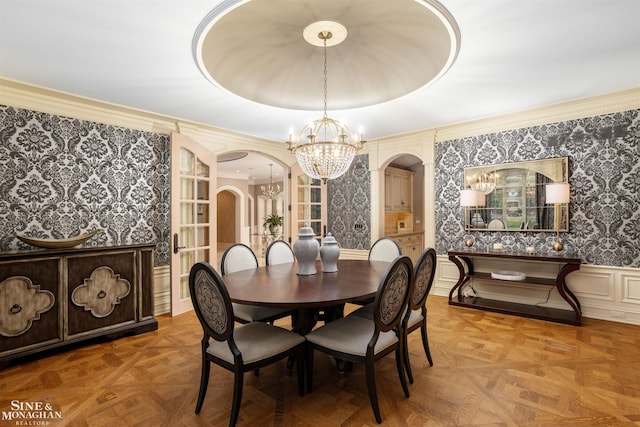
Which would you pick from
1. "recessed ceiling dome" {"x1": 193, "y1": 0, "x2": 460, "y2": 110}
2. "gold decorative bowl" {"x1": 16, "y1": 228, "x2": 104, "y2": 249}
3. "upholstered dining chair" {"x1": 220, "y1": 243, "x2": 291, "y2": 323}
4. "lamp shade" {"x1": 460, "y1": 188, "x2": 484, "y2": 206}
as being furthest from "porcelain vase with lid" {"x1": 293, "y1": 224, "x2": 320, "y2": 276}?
"lamp shade" {"x1": 460, "y1": 188, "x2": 484, "y2": 206}

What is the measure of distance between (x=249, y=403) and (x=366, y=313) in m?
1.05

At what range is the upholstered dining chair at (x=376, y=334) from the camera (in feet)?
6.41

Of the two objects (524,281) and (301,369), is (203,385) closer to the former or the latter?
(301,369)

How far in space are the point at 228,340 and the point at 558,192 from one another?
3699 millimetres

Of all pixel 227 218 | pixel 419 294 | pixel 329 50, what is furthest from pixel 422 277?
pixel 227 218

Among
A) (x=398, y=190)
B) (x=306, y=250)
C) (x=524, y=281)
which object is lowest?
(x=524, y=281)

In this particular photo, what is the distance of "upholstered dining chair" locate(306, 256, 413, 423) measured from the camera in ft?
6.41

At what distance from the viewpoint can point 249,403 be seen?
2139 mm

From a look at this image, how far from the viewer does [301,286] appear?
2420 mm

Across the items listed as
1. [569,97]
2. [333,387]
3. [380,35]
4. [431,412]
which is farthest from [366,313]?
[569,97]

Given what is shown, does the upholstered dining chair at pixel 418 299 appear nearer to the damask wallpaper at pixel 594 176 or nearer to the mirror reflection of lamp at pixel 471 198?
the mirror reflection of lamp at pixel 471 198

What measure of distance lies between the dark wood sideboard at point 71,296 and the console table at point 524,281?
3718mm
